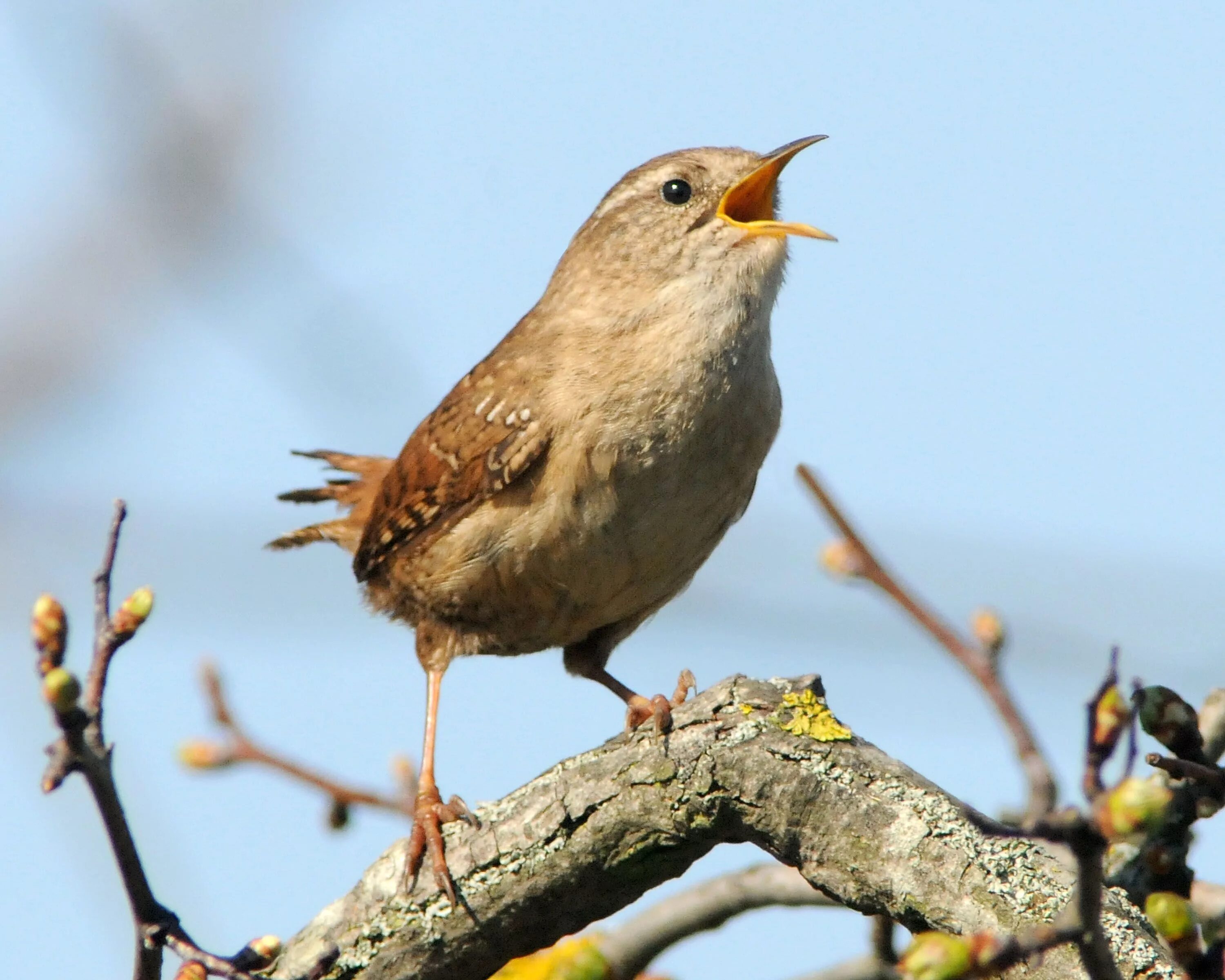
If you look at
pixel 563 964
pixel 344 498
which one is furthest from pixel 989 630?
pixel 344 498

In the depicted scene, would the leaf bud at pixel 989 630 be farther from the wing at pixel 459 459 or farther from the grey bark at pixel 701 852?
the wing at pixel 459 459

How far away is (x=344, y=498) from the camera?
5.36 m

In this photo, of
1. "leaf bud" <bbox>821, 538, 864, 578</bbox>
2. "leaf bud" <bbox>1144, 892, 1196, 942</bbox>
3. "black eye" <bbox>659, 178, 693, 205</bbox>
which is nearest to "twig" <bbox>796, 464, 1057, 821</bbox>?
"leaf bud" <bbox>821, 538, 864, 578</bbox>

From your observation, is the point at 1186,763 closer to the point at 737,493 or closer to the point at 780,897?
the point at 780,897

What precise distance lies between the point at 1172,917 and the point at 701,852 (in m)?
1.19

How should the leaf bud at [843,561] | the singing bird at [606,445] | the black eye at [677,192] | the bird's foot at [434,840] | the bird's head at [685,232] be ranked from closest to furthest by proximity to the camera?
the leaf bud at [843,561]
the bird's foot at [434,840]
the singing bird at [606,445]
the bird's head at [685,232]
the black eye at [677,192]

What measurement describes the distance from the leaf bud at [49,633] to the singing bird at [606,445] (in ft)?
4.32

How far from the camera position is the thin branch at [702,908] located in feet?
11.6

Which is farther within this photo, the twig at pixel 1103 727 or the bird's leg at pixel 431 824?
the bird's leg at pixel 431 824

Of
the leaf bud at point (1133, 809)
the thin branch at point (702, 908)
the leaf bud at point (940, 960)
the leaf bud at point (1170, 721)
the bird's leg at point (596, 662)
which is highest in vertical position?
the bird's leg at point (596, 662)

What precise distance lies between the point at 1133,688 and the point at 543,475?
208 centimetres

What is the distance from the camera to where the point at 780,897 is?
11.7ft

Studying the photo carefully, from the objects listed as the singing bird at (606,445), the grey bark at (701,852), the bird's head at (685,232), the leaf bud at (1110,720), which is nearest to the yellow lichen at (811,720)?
the grey bark at (701,852)

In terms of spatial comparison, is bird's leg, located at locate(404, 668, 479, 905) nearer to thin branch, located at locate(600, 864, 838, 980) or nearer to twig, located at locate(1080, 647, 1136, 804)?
thin branch, located at locate(600, 864, 838, 980)
